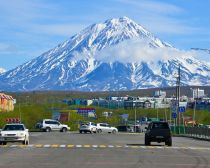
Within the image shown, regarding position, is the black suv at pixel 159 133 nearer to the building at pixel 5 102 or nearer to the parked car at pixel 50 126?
the parked car at pixel 50 126

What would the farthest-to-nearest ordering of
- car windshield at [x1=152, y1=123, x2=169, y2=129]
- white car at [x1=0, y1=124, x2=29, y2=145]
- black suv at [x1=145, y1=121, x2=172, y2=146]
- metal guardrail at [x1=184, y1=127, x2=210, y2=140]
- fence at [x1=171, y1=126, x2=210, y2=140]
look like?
fence at [x1=171, y1=126, x2=210, y2=140]
metal guardrail at [x1=184, y1=127, x2=210, y2=140]
car windshield at [x1=152, y1=123, x2=169, y2=129]
black suv at [x1=145, y1=121, x2=172, y2=146]
white car at [x1=0, y1=124, x2=29, y2=145]

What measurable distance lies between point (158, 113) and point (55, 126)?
84141mm

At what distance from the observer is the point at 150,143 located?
1938 inches

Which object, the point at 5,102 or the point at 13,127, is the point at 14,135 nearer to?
the point at 13,127

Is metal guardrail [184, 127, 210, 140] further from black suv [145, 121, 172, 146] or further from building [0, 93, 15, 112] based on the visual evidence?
building [0, 93, 15, 112]

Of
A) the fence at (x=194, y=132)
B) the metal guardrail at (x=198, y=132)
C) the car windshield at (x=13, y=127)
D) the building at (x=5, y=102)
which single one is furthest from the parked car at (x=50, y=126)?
the building at (x=5, y=102)

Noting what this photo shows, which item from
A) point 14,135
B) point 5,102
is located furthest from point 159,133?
point 5,102

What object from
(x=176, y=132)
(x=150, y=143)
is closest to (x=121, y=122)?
(x=176, y=132)

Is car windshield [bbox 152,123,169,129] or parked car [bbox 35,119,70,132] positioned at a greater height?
parked car [bbox 35,119,70,132]

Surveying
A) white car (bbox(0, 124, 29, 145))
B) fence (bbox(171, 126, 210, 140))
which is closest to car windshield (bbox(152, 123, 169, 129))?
white car (bbox(0, 124, 29, 145))

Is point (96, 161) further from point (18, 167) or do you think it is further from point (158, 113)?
point (158, 113)

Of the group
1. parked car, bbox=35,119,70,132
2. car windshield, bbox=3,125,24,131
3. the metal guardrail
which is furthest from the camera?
parked car, bbox=35,119,70,132

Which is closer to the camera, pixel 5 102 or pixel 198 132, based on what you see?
pixel 198 132

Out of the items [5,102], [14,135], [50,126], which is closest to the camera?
[14,135]
